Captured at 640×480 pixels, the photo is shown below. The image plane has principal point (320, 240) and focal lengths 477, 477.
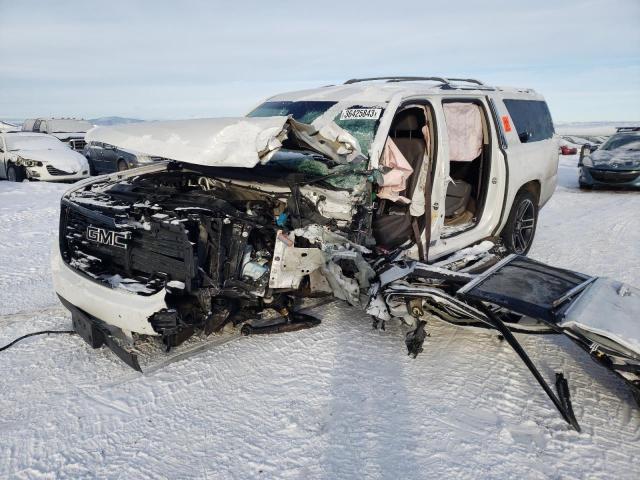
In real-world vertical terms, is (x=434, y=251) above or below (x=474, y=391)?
above

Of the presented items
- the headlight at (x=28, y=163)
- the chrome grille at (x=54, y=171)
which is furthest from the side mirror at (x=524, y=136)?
the headlight at (x=28, y=163)

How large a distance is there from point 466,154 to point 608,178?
947 centimetres

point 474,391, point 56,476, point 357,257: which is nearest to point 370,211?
point 357,257

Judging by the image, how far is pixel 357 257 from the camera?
3531 millimetres

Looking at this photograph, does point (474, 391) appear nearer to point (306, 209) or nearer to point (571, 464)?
point (571, 464)

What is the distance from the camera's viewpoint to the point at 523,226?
589 centimetres

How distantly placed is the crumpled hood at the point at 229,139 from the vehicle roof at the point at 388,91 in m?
0.99

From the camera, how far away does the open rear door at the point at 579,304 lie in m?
2.69

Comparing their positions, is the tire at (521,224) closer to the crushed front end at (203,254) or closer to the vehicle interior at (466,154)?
the vehicle interior at (466,154)

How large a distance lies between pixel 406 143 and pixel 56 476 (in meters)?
3.70

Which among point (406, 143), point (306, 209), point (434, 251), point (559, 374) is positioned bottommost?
point (559, 374)

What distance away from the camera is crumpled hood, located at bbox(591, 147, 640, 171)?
12.2m

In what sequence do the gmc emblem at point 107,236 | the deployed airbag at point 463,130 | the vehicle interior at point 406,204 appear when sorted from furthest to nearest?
the deployed airbag at point 463,130 < the vehicle interior at point 406,204 < the gmc emblem at point 107,236

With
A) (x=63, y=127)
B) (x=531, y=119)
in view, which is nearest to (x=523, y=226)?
(x=531, y=119)
